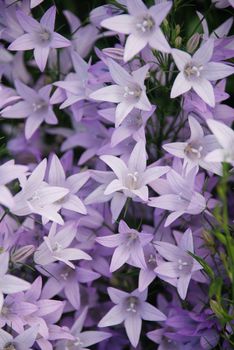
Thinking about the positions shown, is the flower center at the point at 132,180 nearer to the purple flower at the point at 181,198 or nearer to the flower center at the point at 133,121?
the purple flower at the point at 181,198

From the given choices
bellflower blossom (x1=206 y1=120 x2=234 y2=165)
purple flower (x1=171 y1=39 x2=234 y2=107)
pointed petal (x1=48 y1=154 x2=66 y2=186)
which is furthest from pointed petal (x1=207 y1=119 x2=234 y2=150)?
pointed petal (x1=48 y1=154 x2=66 y2=186)

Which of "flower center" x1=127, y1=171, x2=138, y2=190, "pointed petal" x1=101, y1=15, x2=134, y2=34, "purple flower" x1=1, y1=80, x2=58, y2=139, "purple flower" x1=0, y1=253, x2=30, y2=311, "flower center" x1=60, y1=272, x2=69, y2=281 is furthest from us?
"purple flower" x1=1, y1=80, x2=58, y2=139

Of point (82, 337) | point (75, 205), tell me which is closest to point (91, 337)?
point (82, 337)

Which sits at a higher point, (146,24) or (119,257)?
(146,24)

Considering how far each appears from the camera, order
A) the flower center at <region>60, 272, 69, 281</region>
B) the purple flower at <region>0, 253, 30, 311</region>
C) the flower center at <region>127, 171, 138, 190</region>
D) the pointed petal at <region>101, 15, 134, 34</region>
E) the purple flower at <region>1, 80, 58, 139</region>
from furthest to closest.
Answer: the purple flower at <region>1, 80, 58, 139</region>, the flower center at <region>60, 272, 69, 281</region>, the flower center at <region>127, 171, 138, 190</region>, the pointed petal at <region>101, 15, 134, 34</region>, the purple flower at <region>0, 253, 30, 311</region>

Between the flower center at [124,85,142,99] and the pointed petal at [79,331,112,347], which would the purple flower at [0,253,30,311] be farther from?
the flower center at [124,85,142,99]

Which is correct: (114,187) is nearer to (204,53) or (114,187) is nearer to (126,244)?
(126,244)

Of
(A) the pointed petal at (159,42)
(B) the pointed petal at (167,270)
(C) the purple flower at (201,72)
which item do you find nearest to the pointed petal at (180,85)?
(C) the purple flower at (201,72)
